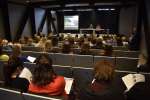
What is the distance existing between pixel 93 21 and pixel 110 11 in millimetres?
1621

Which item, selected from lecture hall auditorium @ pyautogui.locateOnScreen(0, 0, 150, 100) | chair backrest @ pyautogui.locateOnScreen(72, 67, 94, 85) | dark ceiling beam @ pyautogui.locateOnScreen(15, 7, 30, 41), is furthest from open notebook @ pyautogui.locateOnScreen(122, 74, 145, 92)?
dark ceiling beam @ pyautogui.locateOnScreen(15, 7, 30, 41)

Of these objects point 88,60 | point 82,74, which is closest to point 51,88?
point 82,74

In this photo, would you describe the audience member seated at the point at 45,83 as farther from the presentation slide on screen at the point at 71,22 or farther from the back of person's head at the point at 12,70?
the presentation slide on screen at the point at 71,22

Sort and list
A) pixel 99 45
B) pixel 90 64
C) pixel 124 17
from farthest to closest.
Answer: pixel 124 17 → pixel 99 45 → pixel 90 64

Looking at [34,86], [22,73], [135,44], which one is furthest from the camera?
[135,44]

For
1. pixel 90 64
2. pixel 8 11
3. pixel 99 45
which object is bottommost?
pixel 90 64

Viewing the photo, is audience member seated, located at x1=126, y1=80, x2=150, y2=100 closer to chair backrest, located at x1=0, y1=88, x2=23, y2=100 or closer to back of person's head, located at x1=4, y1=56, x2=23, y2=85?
chair backrest, located at x1=0, y1=88, x2=23, y2=100

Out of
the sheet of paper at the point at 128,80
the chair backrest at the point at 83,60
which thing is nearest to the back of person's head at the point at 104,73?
the sheet of paper at the point at 128,80

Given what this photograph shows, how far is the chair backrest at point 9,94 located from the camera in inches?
72.7

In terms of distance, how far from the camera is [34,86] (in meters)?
2.12

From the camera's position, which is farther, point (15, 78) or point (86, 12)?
point (86, 12)

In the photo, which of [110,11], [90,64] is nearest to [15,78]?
[90,64]

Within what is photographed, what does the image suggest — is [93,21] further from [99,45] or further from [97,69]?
[97,69]

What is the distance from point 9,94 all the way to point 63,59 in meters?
2.78
